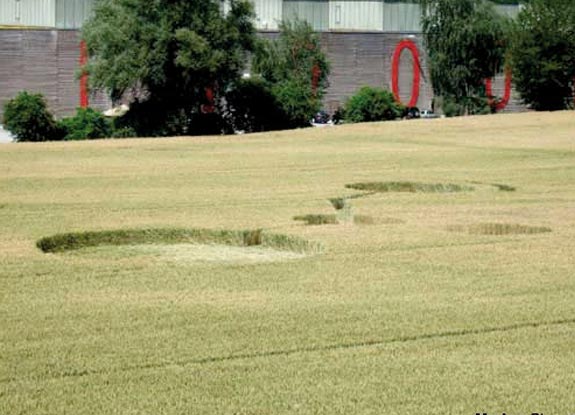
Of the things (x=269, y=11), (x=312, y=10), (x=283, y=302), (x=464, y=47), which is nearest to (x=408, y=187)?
(x=283, y=302)

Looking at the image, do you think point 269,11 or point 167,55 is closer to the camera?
point 167,55

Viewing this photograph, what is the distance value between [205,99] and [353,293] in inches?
A: 1200

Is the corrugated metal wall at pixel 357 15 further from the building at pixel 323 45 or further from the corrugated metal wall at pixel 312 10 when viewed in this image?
the corrugated metal wall at pixel 312 10

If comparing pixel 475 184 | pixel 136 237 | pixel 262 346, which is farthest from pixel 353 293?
pixel 475 184

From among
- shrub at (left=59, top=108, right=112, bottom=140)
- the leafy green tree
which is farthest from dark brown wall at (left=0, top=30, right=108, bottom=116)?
shrub at (left=59, top=108, right=112, bottom=140)

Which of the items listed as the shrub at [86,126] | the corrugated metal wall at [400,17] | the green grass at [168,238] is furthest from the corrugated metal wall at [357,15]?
the green grass at [168,238]

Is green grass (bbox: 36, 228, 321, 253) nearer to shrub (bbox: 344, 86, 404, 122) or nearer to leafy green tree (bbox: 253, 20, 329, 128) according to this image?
leafy green tree (bbox: 253, 20, 329, 128)

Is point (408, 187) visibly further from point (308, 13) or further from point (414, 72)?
point (308, 13)

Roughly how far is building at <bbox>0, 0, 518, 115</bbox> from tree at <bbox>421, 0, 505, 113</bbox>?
2.81 m

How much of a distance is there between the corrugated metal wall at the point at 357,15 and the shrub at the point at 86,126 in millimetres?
22104

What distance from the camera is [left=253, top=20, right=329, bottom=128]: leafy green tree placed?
1556 inches

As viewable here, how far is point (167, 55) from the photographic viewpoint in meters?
36.7

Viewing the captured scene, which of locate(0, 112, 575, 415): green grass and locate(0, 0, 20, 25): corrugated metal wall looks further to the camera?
locate(0, 0, 20, 25): corrugated metal wall

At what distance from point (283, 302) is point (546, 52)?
3532 centimetres
